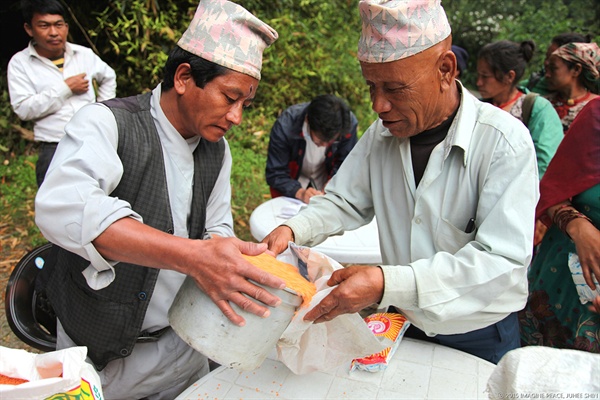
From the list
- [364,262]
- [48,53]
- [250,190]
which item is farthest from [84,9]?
[364,262]

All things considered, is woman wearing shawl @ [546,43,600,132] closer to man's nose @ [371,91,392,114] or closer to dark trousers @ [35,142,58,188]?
man's nose @ [371,91,392,114]

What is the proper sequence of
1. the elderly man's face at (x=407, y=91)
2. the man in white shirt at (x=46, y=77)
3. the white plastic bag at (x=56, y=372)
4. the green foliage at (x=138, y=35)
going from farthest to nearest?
the green foliage at (x=138, y=35), the man in white shirt at (x=46, y=77), the elderly man's face at (x=407, y=91), the white plastic bag at (x=56, y=372)

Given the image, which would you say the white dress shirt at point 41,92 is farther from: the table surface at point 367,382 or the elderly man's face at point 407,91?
the elderly man's face at point 407,91

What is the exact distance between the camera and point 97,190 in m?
1.32

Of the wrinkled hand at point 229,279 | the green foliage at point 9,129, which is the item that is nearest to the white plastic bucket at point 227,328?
the wrinkled hand at point 229,279

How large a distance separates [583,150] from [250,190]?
14.8 feet

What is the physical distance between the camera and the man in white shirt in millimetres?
3760

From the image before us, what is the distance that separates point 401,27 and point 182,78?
2.53ft

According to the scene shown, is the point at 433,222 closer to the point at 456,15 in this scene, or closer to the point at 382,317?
the point at 382,317

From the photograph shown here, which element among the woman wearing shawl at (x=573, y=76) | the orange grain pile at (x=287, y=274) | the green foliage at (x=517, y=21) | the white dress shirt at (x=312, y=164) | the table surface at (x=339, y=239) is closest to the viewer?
the orange grain pile at (x=287, y=274)

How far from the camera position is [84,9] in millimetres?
6332

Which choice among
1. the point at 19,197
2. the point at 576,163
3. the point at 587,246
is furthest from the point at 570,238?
the point at 19,197

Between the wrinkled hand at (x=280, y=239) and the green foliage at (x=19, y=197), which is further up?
the wrinkled hand at (x=280, y=239)

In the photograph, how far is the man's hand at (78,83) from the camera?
3.96 metres
